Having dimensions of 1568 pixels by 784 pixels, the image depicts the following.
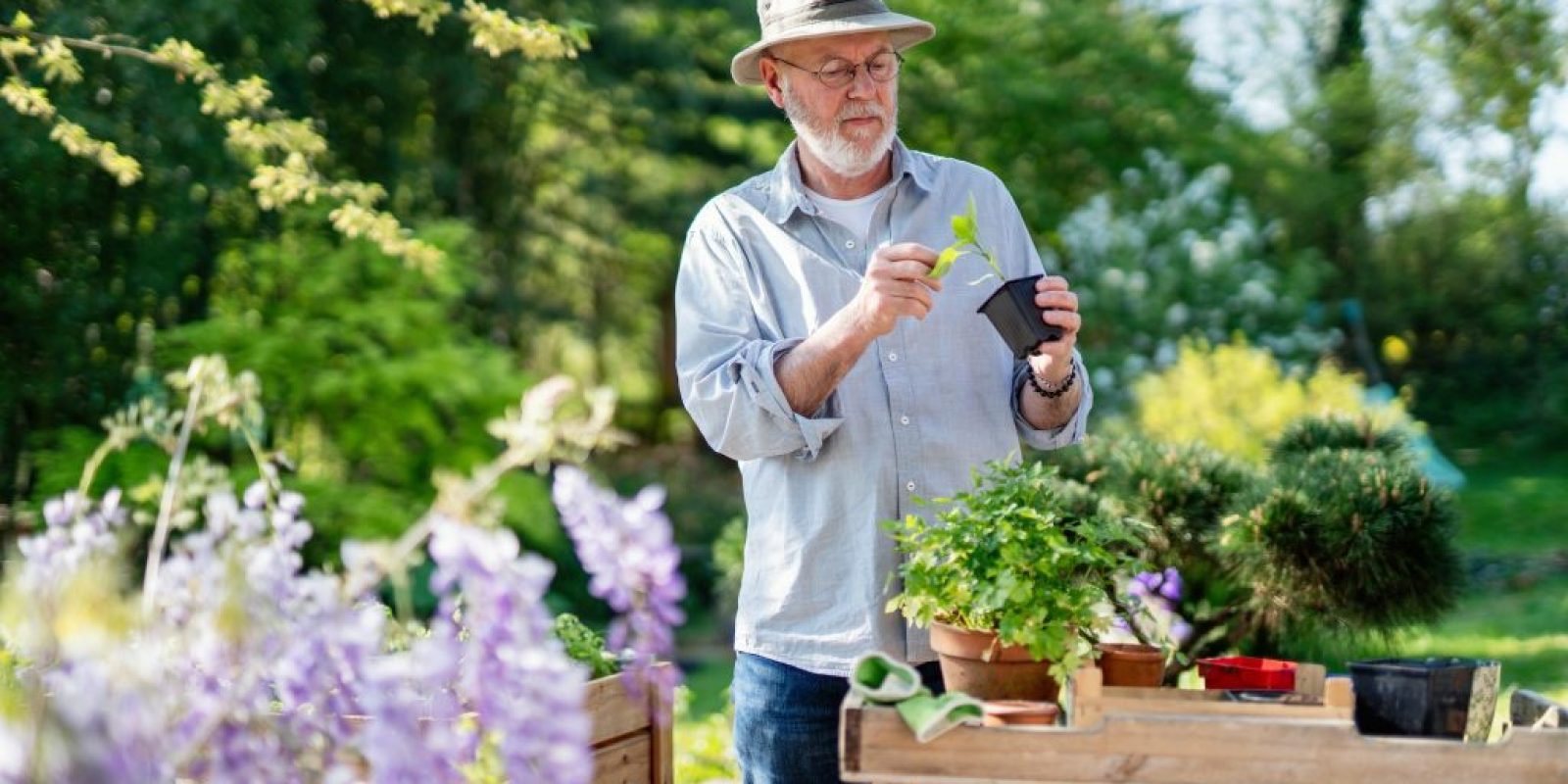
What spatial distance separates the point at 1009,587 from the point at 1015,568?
0.04 m

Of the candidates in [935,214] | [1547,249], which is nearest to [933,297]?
[935,214]

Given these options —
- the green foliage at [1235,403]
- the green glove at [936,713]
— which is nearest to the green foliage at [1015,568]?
the green glove at [936,713]

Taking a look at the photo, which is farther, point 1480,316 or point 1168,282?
point 1480,316

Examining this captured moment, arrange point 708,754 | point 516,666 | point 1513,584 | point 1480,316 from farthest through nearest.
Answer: point 1480,316
point 1513,584
point 708,754
point 516,666

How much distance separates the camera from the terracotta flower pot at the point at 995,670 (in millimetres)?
1965

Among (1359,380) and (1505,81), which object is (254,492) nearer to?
(1359,380)

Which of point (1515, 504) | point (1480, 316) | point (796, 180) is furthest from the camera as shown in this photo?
point (1480, 316)

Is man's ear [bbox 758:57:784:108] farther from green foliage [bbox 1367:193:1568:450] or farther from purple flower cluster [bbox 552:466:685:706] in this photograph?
green foliage [bbox 1367:193:1568:450]

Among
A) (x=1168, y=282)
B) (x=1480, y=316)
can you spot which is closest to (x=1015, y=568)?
(x=1168, y=282)

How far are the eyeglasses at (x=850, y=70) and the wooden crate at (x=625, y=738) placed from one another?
104cm

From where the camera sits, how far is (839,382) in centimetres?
220

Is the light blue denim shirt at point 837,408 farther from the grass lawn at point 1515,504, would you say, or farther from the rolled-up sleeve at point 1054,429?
the grass lawn at point 1515,504

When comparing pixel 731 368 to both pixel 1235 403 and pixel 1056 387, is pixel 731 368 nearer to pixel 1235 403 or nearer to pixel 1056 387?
pixel 1056 387

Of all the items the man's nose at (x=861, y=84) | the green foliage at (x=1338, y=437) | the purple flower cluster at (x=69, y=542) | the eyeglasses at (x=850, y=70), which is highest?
the eyeglasses at (x=850, y=70)
